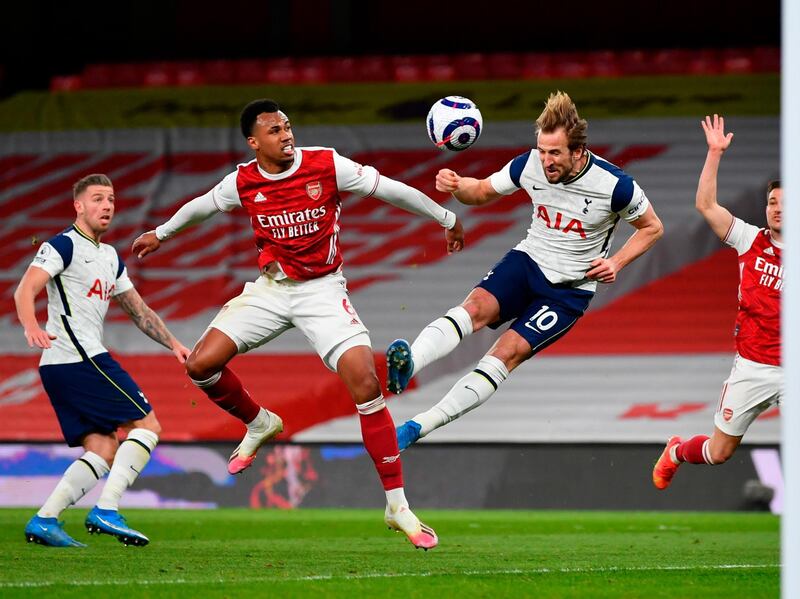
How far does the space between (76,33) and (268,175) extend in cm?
1305

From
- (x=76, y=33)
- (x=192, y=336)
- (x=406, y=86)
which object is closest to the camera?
(x=192, y=336)

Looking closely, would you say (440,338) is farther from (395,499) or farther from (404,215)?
(404,215)

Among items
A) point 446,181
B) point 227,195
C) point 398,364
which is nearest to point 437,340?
point 398,364

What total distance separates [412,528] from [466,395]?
0.99m

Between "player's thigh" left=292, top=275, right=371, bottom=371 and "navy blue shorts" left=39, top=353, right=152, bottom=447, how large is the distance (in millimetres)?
1410

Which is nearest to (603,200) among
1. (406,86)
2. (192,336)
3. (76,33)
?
(192,336)

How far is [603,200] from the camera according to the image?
720cm

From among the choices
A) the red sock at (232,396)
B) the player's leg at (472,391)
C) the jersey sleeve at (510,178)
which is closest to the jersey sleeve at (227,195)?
the red sock at (232,396)

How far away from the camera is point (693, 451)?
327 inches

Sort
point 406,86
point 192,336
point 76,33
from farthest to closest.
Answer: point 76,33 → point 406,86 → point 192,336

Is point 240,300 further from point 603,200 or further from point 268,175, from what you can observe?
point 603,200

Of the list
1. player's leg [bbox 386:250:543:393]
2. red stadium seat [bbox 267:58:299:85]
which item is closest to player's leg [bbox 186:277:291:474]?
player's leg [bbox 386:250:543:393]

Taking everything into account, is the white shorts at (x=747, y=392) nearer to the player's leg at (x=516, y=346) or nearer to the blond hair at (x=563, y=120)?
the player's leg at (x=516, y=346)

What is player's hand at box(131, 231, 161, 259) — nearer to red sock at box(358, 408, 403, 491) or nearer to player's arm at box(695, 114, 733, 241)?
red sock at box(358, 408, 403, 491)
